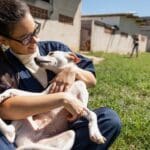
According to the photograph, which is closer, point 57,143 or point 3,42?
point 57,143

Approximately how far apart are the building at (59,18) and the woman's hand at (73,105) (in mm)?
12744

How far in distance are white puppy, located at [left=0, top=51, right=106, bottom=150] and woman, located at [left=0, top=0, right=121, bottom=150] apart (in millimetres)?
57

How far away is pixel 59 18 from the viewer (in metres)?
18.5

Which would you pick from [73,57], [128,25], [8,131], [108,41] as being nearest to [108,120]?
[73,57]

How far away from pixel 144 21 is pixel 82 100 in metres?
40.7

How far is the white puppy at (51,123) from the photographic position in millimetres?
2801

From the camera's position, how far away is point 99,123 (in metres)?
2.99

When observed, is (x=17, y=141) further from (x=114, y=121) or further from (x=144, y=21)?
(x=144, y=21)

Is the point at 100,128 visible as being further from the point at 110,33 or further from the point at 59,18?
the point at 110,33

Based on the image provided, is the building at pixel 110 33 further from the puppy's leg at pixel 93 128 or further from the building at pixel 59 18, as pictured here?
the puppy's leg at pixel 93 128

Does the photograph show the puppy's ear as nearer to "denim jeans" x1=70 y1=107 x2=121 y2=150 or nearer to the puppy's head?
the puppy's head

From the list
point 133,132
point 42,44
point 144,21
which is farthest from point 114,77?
point 144,21

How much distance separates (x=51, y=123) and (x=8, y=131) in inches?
Answer: 14.0

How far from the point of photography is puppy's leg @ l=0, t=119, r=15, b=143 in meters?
2.72
